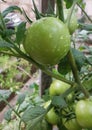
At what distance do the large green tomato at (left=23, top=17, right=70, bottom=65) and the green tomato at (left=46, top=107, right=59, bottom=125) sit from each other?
17 centimetres

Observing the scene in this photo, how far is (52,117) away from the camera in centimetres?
56

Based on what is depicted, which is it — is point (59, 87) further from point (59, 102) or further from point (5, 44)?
point (5, 44)

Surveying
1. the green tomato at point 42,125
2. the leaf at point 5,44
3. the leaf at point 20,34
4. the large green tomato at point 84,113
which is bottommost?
the green tomato at point 42,125

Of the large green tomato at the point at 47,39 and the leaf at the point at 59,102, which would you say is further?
the leaf at the point at 59,102

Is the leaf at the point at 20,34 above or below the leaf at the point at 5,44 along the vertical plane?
below

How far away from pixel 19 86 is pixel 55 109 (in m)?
1.78

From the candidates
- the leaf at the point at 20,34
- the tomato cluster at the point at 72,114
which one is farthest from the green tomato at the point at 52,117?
the leaf at the point at 20,34

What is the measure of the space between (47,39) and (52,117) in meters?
0.20

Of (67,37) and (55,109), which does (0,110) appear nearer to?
(55,109)

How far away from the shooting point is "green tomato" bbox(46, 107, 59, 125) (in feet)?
1.83

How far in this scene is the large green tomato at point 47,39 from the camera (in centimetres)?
40

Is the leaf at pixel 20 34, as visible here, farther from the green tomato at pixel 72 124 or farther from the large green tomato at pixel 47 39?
the green tomato at pixel 72 124

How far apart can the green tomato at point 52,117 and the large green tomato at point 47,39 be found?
0.55 feet

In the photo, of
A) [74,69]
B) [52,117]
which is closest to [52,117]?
[52,117]
